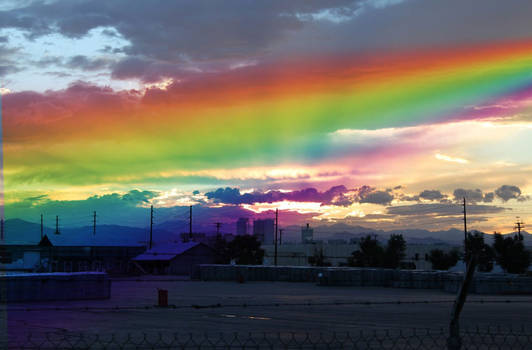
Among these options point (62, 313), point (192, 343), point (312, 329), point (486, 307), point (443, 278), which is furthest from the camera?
point (443, 278)

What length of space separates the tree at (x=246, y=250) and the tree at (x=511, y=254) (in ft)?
148

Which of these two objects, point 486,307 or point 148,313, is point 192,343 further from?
point 486,307

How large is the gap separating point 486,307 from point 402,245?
7968 centimetres

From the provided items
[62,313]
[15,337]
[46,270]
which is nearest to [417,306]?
[62,313]

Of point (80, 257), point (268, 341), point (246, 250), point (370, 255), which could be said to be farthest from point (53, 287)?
point (246, 250)

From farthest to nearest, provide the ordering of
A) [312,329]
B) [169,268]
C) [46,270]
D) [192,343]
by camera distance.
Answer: [169,268] < [46,270] < [312,329] < [192,343]

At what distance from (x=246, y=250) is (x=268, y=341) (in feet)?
330

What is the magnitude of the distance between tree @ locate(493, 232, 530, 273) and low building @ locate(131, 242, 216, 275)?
4649 centimetres

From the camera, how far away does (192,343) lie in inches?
712

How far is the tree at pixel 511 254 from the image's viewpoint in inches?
3457

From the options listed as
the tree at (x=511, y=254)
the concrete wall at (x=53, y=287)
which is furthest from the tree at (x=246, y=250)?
the concrete wall at (x=53, y=287)

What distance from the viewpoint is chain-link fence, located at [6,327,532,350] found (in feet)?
56.6

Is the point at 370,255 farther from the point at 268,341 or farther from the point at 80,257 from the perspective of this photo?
the point at 268,341

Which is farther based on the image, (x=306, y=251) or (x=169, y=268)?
(x=306, y=251)
